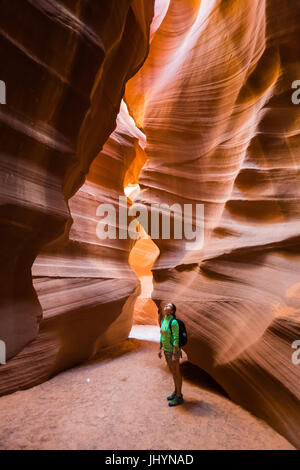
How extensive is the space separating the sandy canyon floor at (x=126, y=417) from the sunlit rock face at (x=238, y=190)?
396 mm

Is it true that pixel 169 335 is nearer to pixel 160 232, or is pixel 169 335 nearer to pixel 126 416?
pixel 126 416

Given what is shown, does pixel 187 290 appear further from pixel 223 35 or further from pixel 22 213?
pixel 223 35

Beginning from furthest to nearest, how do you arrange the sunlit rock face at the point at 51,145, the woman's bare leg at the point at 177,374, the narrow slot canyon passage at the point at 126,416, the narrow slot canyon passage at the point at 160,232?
the woman's bare leg at the point at 177,374 → the sunlit rock face at the point at 51,145 → the narrow slot canyon passage at the point at 160,232 → the narrow slot canyon passage at the point at 126,416

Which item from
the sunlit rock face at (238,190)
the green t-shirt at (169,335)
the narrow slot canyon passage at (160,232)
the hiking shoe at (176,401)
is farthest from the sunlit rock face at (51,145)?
the hiking shoe at (176,401)

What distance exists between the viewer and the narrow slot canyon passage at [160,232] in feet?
10.9

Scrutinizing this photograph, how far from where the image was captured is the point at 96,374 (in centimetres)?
551

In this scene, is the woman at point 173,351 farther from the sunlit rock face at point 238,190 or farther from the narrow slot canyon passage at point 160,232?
the sunlit rock face at point 238,190

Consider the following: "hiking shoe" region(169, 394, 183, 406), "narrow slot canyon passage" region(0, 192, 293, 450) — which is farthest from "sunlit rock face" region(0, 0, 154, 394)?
"hiking shoe" region(169, 394, 183, 406)

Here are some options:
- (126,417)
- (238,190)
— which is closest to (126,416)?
(126,417)

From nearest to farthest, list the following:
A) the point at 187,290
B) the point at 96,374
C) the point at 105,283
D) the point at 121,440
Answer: the point at 121,440 → the point at 187,290 → the point at 96,374 → the point at 105,283

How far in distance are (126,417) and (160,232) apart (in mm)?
3712

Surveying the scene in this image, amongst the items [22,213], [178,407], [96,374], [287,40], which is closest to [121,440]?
[178,407]

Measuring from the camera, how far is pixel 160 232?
633cm

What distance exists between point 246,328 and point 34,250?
3.42m
